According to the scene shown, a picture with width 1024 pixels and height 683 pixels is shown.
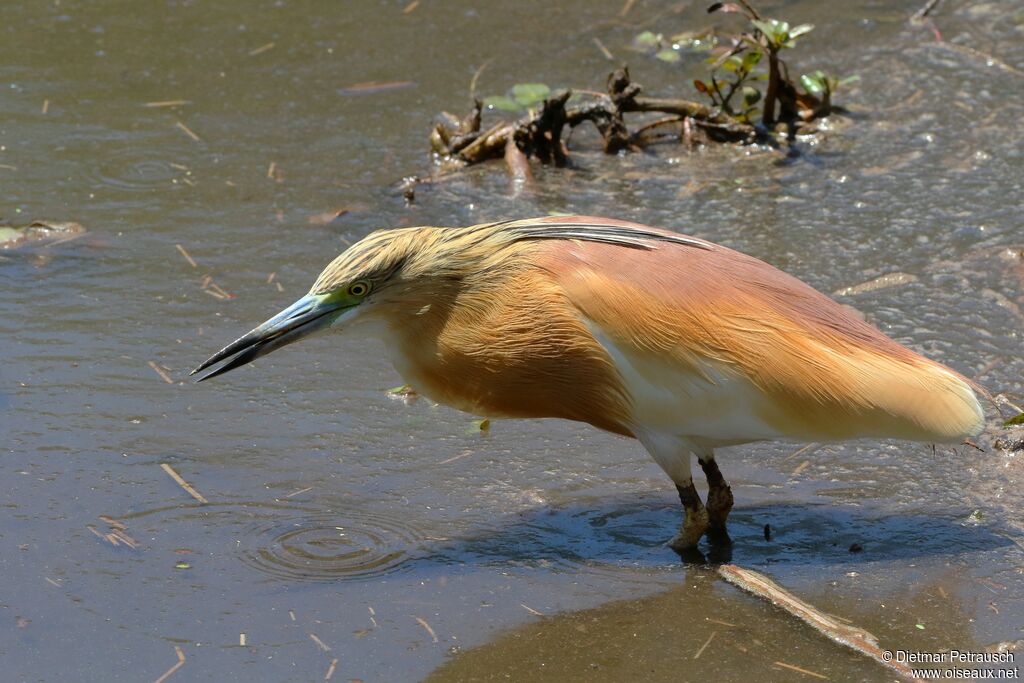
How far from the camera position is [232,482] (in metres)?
4.58

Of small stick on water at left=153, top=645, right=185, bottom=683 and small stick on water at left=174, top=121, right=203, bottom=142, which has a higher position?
small stick on water at left=174, top=121, right=203, bottom=142

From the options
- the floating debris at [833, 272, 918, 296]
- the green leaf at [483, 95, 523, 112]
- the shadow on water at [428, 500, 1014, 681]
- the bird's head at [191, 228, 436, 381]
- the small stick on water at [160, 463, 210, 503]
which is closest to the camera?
the shadow on water at [428, 500, 1014, 681]

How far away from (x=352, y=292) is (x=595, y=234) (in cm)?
80

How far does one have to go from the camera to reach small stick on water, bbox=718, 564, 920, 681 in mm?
3602

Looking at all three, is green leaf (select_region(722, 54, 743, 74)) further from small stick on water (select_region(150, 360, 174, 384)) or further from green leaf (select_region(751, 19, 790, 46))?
small stick on water (select_region(150, 360, 174, 384))

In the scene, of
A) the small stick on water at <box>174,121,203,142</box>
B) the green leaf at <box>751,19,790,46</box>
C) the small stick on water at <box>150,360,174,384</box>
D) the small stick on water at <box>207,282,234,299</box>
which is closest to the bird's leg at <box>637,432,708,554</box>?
the small stick on water at <box>150,360,174,384</box>

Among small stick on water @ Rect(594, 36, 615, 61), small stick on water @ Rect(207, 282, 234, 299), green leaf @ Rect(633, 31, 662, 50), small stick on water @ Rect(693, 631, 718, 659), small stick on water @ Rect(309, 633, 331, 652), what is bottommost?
small stick on water @ Rect(309, 633, 331, 652)

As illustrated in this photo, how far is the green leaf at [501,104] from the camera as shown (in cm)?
754

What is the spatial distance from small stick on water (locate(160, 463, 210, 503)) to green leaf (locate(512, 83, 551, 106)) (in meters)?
3.62

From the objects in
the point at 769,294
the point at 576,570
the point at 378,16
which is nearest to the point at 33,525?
the point at 576,570

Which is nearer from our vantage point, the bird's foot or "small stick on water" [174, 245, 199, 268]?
the bird's foot

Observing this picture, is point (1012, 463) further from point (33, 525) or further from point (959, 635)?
point (33, 525)

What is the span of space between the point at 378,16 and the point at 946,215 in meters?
4.23

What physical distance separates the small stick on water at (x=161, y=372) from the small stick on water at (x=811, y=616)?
2.33m
